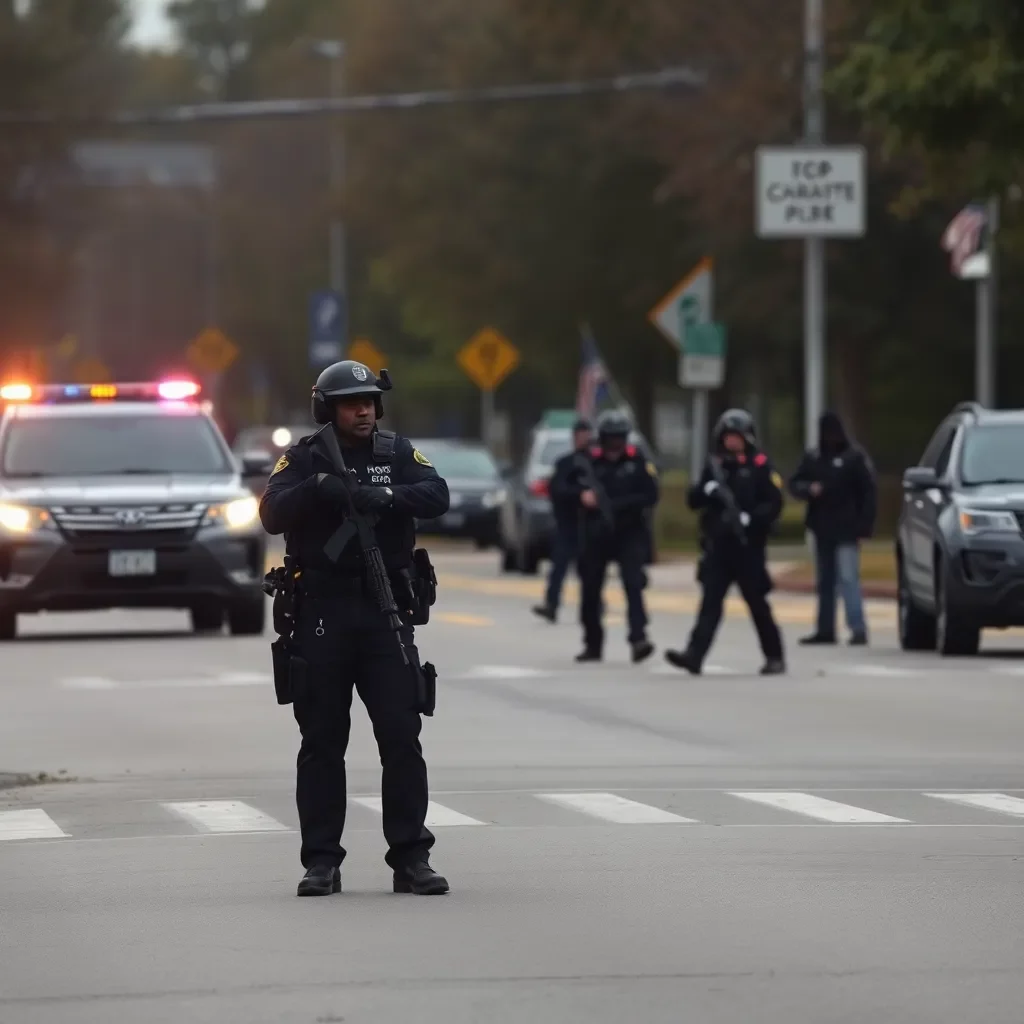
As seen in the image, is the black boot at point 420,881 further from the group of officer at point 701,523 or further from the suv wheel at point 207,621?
the suv wheel at point 207,621

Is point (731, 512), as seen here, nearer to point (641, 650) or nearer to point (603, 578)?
point (641, 650)

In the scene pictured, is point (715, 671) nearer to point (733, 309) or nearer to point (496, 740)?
point (496, 740)

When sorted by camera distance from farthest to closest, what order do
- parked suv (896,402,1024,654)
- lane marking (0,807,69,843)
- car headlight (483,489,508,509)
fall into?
1. car headlight (483,489,508,509)
2. parked suv (896,402,1024,654)
3. lane marking (0,807,69,843)

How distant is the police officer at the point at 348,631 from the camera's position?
10.5 m

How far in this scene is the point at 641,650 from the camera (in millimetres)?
22688

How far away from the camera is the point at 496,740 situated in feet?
55.4

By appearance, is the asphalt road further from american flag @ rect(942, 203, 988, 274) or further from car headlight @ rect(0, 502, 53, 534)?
american flag @ rect(942, 203, 988, 274)

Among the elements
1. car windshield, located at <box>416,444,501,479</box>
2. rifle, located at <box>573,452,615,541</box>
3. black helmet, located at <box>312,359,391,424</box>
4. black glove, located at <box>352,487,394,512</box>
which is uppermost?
black helmet, located at <box>312,359,391,424</box>

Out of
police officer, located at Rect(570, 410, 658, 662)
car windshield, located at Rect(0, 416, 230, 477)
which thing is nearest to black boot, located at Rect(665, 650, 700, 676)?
police officer, located at Rect(570, 410, 658, 662)

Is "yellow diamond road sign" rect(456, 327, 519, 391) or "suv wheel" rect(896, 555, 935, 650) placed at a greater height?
"yellow diamond road sign" rect(456, 327, 519, 391)

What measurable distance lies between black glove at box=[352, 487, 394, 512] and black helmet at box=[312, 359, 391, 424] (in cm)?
27

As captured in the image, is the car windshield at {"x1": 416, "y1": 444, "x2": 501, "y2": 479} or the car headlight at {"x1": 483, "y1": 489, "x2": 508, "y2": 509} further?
the car windshield at {"x1": 416, "y1": 444, "x2": 501, "y2": 479}

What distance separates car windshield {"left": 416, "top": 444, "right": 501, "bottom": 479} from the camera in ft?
147

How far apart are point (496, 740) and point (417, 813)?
631 cm
